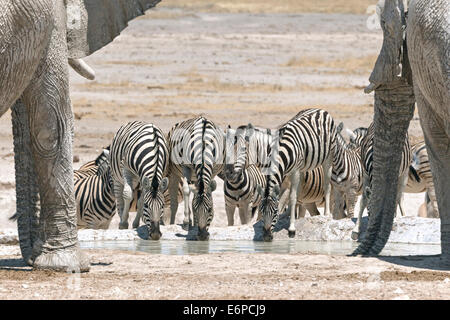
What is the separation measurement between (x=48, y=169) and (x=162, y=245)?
2763 mm

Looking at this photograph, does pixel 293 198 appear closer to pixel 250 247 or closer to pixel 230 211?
pixel 230 211

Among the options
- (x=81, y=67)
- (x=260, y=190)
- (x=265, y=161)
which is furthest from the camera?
(x=265, y=161)

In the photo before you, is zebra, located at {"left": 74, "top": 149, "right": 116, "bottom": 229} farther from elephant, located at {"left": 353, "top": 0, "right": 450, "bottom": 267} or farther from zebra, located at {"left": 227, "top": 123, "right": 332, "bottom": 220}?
elephant, located at {"left": 353, "top": 0, "right": 450, "bottom": 267}

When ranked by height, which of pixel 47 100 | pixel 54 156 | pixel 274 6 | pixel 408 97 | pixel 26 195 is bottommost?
pixel 26 195

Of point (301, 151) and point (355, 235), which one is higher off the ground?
point (301, 151)

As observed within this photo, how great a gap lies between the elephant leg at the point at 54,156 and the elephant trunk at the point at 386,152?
228cm

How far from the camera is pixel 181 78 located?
29.2m

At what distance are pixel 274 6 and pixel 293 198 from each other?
49859 millimetres

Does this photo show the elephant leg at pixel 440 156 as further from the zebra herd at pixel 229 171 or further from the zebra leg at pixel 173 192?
the zebra leg at pixel 173 192

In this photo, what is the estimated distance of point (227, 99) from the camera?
24922 mm

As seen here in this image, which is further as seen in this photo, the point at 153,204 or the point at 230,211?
the point at 230,211

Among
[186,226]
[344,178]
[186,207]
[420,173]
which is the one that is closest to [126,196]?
[186,207]

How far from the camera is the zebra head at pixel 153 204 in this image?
426 inches
